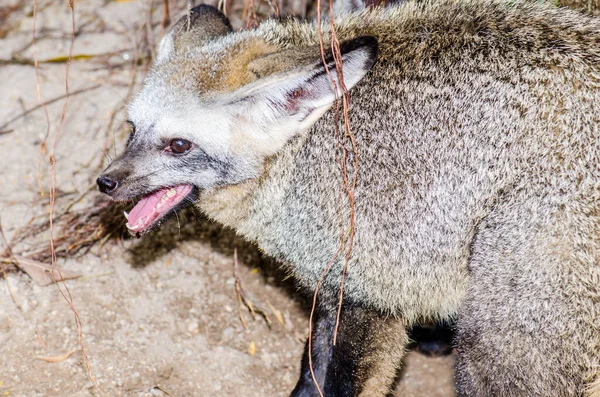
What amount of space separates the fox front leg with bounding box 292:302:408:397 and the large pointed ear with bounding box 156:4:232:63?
2.02m

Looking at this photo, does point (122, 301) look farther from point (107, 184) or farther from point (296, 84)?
point (296, 84)

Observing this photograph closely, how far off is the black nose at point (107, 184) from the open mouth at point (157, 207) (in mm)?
307

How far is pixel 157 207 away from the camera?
14.4 ft

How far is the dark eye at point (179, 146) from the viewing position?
4125 millimetres

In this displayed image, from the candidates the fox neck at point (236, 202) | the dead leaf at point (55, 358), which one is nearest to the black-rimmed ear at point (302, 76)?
the fox neck at point (236, 202)

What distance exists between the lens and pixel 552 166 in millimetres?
3580

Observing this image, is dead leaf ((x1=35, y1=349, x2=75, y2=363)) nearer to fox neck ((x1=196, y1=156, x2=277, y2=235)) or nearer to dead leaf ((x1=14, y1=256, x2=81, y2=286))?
dead leaf ((x1=14, y1=256, x2=81, y2=286))

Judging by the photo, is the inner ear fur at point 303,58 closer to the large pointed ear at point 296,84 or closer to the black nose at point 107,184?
the large pointed ear at point 296,84

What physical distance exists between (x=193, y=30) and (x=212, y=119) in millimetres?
978

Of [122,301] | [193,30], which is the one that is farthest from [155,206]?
[193,30]

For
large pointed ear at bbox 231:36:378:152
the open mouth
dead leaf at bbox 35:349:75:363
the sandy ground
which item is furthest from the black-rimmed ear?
dead leaf at bbox 35:349:75:363

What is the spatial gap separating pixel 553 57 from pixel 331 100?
4.09 feet

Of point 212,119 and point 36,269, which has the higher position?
point 212,119

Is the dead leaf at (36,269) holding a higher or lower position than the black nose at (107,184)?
lower
